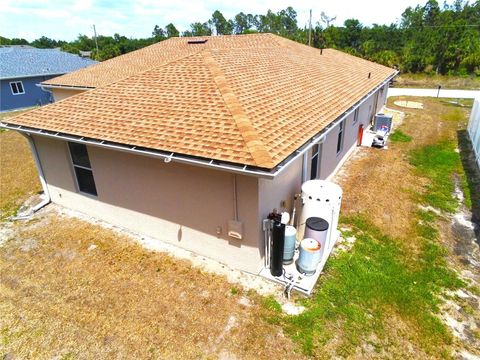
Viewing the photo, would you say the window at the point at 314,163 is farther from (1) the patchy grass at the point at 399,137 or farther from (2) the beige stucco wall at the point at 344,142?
(1) the patchy grass at the point at 399,137

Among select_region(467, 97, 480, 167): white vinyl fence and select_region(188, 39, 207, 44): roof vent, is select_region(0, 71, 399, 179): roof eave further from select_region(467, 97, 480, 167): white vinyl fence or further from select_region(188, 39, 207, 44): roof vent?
select_region(188, 39, 207, 44): roof vent

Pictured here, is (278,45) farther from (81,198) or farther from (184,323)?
(184,323)

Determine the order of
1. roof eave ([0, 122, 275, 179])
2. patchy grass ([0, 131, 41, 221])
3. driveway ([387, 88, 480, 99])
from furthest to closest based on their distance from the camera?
1. driveway ([387, 88, 480, 99])
2. patchy grass ([0, 131, 41, 221])
3. roof eave ([0, 122, 275, 179])

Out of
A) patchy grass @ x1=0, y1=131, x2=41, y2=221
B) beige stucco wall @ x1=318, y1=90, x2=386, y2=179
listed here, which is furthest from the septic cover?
patchy grass @ x1=0, y1=131, x2=41, y2=221

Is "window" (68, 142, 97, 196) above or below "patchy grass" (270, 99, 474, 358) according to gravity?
above

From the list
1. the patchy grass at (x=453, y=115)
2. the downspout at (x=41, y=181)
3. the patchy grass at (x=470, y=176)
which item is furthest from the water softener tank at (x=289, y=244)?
the patchy grass at (x=453, y=115)
